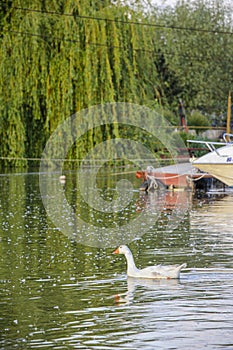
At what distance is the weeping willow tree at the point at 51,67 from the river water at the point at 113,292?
47.3 ft

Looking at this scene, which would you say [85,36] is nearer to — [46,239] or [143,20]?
[143,20]

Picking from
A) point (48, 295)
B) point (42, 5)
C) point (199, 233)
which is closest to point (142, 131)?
point (42, 5)

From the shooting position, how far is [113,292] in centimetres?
1029

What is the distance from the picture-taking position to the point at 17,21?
105 ft

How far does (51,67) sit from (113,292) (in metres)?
22.0

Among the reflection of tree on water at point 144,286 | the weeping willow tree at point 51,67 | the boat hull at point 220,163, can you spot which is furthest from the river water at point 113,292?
the weeping willow tree at point 51,67

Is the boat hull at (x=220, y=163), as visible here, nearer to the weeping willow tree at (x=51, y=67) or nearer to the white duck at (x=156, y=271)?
the weeping willow tree at (x=51, y=67)

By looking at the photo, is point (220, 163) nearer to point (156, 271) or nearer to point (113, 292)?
point (156, 271)

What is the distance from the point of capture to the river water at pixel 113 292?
8.23 meters

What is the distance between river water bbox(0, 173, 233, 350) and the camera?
27.0 feet

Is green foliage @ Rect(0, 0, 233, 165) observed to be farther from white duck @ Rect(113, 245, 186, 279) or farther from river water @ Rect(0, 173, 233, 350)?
white duck @ Rect(113, 245, 186, 279)

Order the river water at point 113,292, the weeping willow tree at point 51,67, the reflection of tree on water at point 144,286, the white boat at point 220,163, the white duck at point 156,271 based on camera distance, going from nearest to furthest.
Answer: the river water at point 113,292 → the reflection of tree on water at point 144,286 → the white duck at point 156,271 → the white boat at point 220,163 → the weeping willow tree at point 51,67

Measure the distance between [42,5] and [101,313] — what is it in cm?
2401

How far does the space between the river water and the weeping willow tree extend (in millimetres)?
14421
